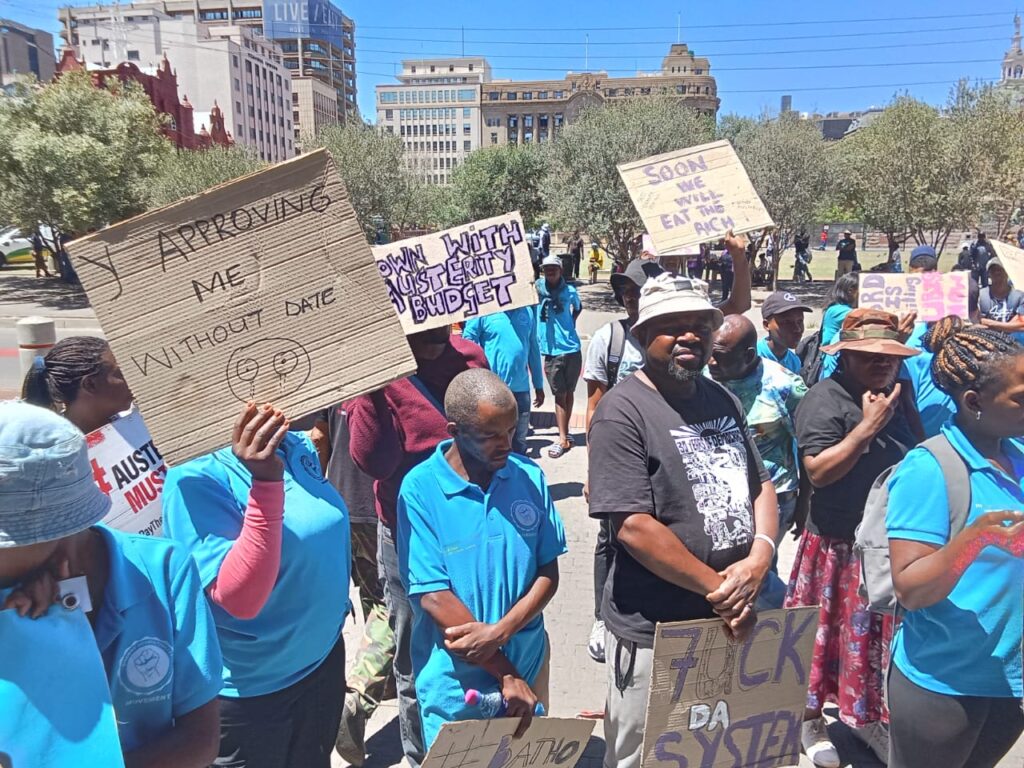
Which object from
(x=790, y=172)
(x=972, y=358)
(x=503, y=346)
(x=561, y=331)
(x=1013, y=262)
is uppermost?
(x=790, y=172)

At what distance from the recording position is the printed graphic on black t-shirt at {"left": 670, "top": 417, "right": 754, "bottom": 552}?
2295 mm

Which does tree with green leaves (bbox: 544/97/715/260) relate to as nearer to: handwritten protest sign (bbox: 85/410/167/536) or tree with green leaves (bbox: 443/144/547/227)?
Answer: handwritten protest sign (bbox: 85/410/167/536)

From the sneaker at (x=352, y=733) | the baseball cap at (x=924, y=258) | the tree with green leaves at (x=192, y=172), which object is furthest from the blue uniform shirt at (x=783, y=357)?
the tree with green leaves at (x=192, y=172)

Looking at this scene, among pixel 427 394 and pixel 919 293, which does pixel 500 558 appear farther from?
pixel 919 293

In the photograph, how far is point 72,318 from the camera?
1753 centimetres

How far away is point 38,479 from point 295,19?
493 ft

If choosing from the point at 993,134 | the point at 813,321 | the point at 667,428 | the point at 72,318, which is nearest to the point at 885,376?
the point at 667,428

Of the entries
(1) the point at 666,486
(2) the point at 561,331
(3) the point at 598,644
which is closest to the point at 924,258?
(2) the point at 561,331

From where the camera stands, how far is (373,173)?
28531mm

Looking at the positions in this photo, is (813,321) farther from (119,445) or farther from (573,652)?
(119,445)

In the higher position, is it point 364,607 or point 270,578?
point 270,578

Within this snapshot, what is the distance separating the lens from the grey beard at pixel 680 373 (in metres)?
2.40

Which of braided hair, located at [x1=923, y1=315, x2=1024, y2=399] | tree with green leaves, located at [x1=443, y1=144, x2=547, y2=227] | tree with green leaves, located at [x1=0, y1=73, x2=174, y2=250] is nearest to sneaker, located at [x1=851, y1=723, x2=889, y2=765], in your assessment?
braided hair, located at [x1=923, y1=315, x2=1024, y2=399]

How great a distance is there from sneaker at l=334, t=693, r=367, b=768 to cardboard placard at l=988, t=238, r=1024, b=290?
183 inches
